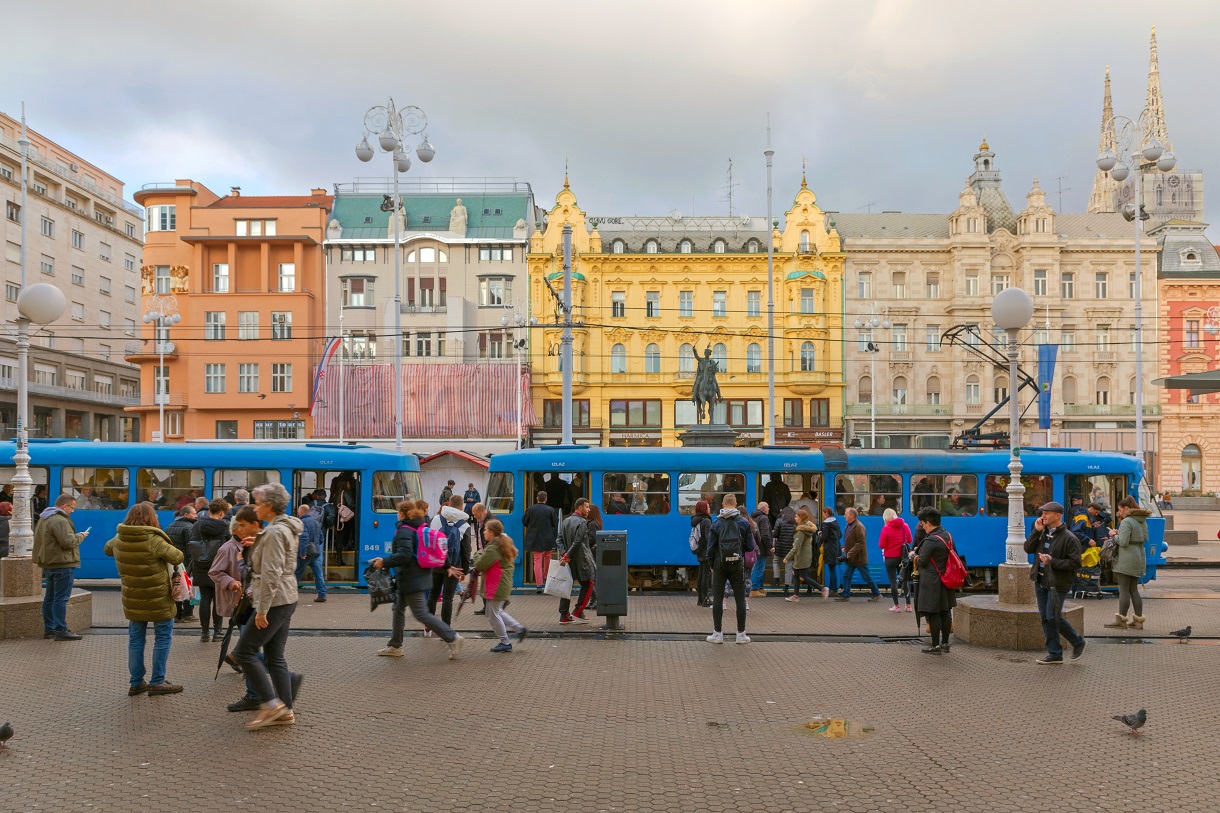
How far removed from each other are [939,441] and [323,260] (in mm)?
34110

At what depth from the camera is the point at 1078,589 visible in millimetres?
17312

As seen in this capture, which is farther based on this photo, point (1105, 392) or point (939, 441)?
point (1105, 392)

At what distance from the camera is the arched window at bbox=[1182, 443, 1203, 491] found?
58031 millimetres

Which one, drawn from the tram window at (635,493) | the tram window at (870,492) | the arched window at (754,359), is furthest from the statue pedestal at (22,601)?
the arched window at (754,359)

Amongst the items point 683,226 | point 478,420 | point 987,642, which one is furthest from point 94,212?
point 987,642

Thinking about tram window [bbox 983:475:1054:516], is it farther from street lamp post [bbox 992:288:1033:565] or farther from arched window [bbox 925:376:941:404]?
arched window [bbox 925:376:941:404]

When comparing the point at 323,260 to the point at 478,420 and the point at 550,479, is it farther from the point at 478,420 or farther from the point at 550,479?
the point at 550,479

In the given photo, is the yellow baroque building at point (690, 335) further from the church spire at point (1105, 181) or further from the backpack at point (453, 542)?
the church spire at point (1105, 181)

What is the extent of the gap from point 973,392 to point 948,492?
135 ft

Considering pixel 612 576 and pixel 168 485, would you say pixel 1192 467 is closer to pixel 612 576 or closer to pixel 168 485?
pixel 612 576

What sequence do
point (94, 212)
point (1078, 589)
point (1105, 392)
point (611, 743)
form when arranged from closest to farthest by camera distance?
1. point (611, 743)
2. point (1078, 589)
3. point (1105, 392)
4. point (94, 212)

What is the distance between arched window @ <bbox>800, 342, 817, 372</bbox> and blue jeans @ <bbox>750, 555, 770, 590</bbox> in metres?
39.4

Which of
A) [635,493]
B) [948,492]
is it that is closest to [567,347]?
[635,493]

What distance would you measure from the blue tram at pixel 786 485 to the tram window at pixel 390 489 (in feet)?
6.55
